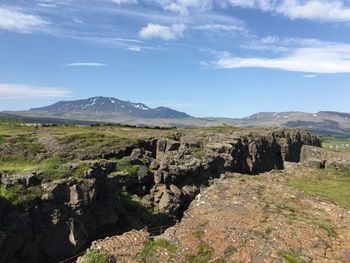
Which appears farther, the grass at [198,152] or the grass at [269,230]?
the grass at [198,152]

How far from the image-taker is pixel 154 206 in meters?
55.4

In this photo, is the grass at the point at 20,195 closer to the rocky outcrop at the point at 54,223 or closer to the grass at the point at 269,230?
the rocky outcrop at the point at 54,223

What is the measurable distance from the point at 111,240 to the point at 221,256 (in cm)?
577

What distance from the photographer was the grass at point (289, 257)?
797 inches

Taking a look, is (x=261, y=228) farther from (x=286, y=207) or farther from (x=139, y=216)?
(x=139, y=216)

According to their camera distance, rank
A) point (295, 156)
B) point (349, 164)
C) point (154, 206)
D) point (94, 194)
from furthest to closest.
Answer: point (295, 156) < point (154, 206) < point (94, 194) < point (349, 164)

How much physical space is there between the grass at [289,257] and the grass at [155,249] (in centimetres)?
512

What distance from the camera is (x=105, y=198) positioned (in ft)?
159

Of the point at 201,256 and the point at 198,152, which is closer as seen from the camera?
the point at 201,256

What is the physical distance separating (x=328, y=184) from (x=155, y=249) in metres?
16.9

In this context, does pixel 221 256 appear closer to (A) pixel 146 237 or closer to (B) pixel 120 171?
(A) pixel 146 237

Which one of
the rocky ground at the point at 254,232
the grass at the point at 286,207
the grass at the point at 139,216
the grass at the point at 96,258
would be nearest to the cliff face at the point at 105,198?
the grass at the point at 139,216

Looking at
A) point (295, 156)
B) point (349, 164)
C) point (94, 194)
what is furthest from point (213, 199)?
point (295, 156)

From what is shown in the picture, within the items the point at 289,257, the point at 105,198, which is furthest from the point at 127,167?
the point at 289,257
